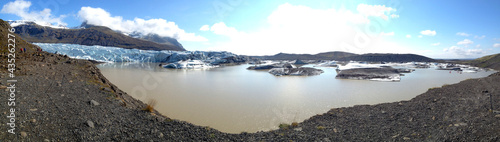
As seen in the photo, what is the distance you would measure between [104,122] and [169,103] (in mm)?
6635

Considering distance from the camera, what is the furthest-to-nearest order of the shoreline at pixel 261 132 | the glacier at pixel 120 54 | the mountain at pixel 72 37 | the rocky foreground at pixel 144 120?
the mountain at pixel 72 37 → the glacier at pixel 120 54 → the shoreline at pixel 261 132 → the rocky foreground at pixel 144 120

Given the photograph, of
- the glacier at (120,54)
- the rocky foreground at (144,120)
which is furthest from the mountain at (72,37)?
the rocky foreground at (144,120)

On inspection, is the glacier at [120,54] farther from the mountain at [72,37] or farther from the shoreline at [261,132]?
the shoreline at [261,132]

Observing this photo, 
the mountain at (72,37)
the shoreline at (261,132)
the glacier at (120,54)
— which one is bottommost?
the shoreline at (261,132)

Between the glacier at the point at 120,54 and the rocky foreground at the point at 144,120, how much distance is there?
157ft

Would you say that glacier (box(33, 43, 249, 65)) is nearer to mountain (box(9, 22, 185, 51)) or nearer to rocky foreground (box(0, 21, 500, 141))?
mountain (box(9, 22, 185, 51))

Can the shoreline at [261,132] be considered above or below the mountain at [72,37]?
below

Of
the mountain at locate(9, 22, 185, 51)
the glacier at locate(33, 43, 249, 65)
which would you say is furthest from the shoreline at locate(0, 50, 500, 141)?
the mountain at locate(9, 22, 185, 51)

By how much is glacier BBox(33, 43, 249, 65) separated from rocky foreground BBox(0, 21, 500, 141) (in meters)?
47.9

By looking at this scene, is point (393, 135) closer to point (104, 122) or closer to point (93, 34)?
point (104, 122)

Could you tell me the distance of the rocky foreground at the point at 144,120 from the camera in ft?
13.0

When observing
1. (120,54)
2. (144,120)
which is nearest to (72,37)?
(120,54)

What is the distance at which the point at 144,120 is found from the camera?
5.11 meters

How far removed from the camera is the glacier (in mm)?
44956
